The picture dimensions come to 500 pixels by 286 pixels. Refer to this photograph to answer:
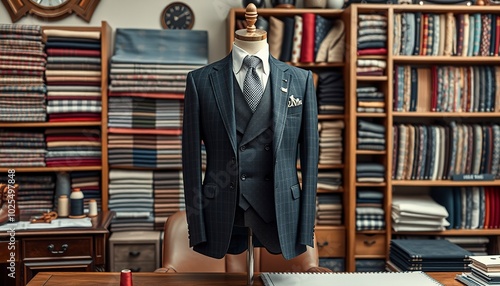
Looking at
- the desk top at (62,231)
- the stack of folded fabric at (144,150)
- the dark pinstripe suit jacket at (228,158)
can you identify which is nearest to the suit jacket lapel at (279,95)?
the dark pinstripe suit jacket at (228,158)

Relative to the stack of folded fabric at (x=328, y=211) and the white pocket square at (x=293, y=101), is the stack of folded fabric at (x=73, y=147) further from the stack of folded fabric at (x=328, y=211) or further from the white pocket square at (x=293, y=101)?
the white pocket square at (x=293, y=101)

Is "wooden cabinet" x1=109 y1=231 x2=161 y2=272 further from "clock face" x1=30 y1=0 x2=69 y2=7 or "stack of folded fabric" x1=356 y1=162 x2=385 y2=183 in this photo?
"clock face" x1=30 y1=0 x2=69 y2=7

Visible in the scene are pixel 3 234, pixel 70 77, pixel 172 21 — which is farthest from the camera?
pixel 172 21

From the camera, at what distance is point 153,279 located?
2.21 m

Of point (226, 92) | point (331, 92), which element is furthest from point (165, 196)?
point (226, 92)

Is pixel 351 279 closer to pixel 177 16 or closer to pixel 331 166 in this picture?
pixel 331 166

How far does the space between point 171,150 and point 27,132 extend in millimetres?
956

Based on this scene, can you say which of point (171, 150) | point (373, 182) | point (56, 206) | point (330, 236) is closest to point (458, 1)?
point (373, 182)

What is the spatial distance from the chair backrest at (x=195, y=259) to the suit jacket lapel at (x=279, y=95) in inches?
40.7

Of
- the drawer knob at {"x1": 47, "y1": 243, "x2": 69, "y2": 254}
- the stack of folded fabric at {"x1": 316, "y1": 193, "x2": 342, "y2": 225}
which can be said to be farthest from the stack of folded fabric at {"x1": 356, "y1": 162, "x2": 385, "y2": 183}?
the drawer knob at {"x1": 47, "y1": 243, "x2": 69, "y2": 254}

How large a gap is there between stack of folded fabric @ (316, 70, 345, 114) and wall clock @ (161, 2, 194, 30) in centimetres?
99

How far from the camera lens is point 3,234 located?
3137 mm

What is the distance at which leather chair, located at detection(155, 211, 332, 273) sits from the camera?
2889 millimetres

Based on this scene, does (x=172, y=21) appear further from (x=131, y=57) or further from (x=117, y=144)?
(x=117, y=144)
